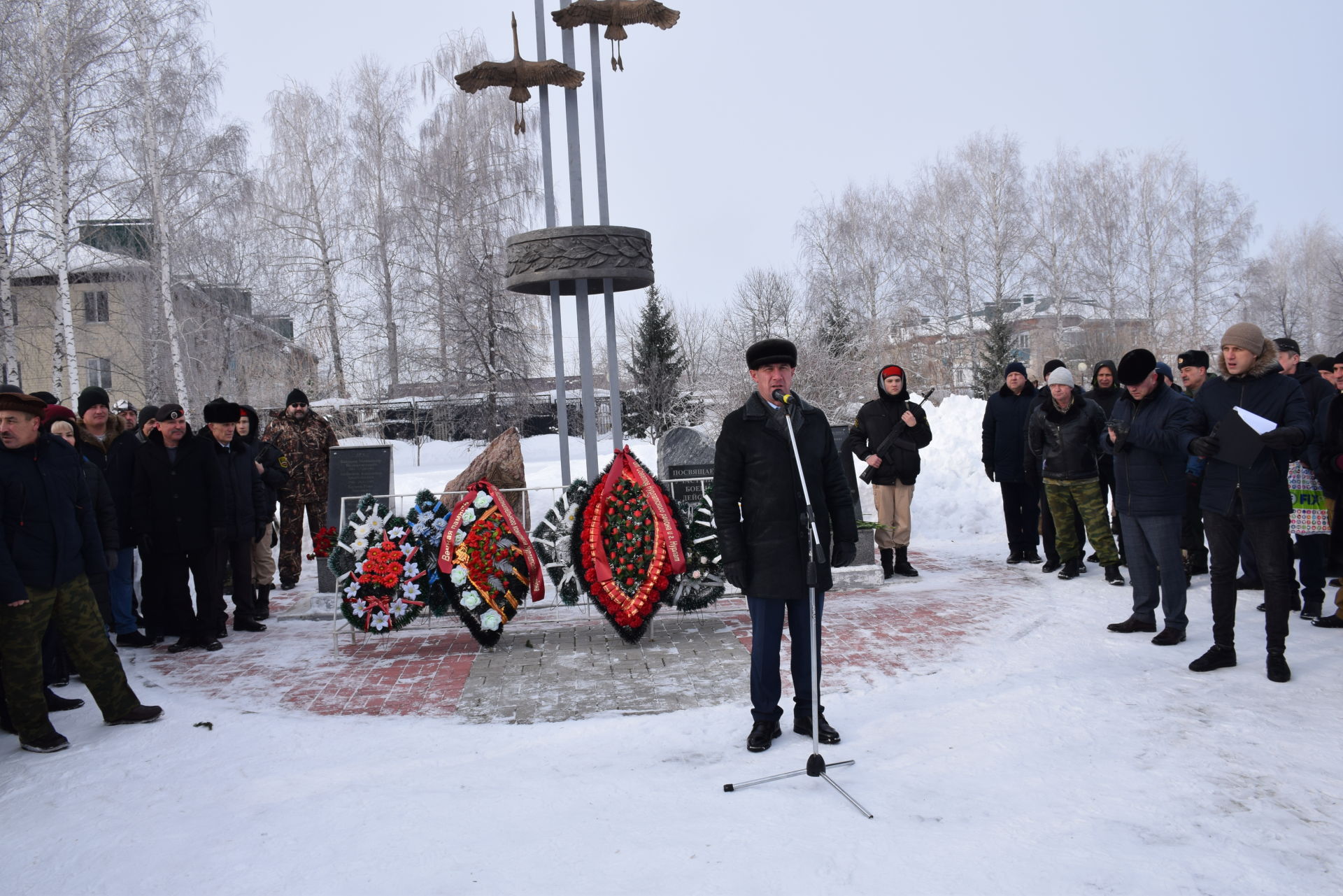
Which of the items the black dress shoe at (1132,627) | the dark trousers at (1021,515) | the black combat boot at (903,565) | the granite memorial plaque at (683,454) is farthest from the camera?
the granite memorial plaque at (683,454)

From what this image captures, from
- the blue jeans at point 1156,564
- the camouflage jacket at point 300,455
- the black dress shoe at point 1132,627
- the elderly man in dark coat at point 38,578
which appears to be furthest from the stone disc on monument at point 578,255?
the black dress shoe at point 1132,627

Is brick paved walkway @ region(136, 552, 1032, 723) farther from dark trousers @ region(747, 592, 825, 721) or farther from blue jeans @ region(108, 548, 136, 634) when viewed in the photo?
dark trousers @ region(747, 592, 825, 721)

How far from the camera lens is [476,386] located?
26.8 meters

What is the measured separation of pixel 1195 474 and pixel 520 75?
22.7ft

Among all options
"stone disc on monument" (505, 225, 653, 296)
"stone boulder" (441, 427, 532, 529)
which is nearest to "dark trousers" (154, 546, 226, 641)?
"stone disc on monument" (505, 225, 653, 296)

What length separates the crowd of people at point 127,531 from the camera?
5008 mm

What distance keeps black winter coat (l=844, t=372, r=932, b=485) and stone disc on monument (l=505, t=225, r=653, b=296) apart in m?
2.64

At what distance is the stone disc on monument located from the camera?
26.7 ft

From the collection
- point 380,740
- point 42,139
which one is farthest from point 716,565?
point 42,139

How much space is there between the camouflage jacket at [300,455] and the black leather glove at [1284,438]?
853cm

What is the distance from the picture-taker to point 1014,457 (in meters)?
9.32

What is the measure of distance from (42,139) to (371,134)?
449 inches

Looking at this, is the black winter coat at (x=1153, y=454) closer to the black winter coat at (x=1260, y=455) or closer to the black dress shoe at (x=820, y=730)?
the black winter coat at (x=1260, y=455)

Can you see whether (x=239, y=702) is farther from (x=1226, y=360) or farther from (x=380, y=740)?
(x=1226, y=360)
